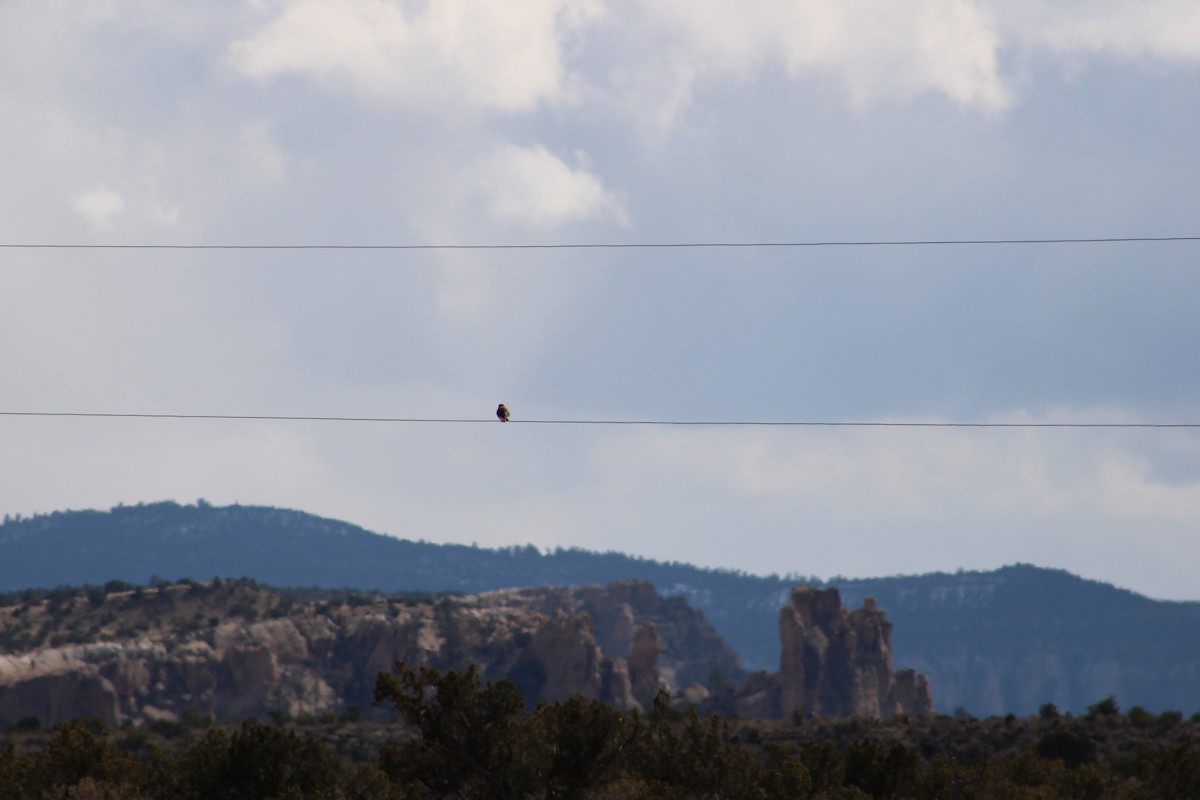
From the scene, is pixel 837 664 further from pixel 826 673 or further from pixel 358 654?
pixel 358 654

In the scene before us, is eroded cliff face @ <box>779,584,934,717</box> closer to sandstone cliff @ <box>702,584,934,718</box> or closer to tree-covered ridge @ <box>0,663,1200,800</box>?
sandstone cliff @ <box>702,584,934,718</box>

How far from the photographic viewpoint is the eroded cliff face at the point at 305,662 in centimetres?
14062

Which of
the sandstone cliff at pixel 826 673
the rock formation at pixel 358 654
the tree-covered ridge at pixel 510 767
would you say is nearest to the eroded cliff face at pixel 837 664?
the sandstone cliff at pixel 826 673

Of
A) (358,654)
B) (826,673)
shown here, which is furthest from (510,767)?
(826,673)

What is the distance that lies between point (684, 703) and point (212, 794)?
12358 cm

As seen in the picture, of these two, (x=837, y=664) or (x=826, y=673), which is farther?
(x=837, y=664)

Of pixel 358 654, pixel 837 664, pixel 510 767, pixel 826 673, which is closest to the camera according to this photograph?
pixel 510 767

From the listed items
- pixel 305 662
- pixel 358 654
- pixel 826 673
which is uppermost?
pixel 358 654

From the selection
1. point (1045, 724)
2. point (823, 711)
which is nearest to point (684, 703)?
→ point (823, 711)

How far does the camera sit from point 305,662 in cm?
16462

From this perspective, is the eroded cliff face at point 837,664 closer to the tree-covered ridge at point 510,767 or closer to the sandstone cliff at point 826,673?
the sandstone cliff at point 826,673

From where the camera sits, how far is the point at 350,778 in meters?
49.8

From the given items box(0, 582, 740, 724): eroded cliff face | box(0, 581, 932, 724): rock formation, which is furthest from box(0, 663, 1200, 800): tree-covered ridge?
box(0, 581, 932, 724): rock formation

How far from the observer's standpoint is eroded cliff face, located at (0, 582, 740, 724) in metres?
141
